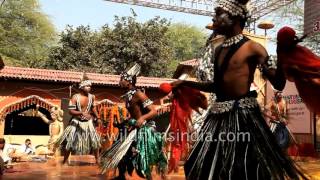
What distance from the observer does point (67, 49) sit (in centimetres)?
2347

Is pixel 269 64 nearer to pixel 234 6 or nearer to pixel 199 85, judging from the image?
pixel 234 6

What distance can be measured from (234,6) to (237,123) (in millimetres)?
851

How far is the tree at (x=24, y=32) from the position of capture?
1239 inches

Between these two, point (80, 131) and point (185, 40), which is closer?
point (80, 131)

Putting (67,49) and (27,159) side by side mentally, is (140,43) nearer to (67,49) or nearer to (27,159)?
(67,49)

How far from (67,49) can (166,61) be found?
17.5 ft

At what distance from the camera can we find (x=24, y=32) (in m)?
34.8

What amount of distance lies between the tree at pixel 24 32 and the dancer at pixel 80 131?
860 inches

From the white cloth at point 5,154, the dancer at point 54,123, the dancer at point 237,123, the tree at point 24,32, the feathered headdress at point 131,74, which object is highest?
the tree at point 24,32

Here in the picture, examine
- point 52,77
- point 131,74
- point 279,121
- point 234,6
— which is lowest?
point 279,121

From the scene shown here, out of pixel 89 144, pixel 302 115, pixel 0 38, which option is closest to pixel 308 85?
pixel 89 144

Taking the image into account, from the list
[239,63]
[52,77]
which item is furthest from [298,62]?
[52,77]

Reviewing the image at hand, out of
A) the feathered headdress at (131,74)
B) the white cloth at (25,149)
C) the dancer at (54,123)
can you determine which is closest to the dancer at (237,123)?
the feathered headdress at (131,74)

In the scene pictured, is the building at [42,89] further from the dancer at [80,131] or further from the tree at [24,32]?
the tree at [24,32]
